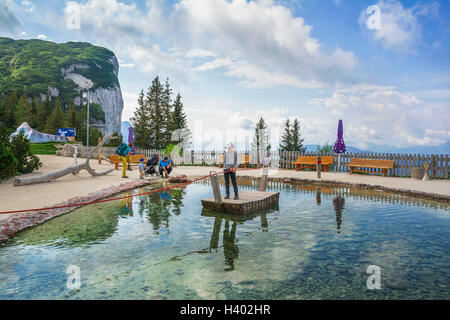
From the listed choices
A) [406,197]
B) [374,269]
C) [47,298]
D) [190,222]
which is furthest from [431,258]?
[406,197]

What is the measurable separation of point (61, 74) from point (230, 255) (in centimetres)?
15461

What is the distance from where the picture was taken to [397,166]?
1983 centimetres

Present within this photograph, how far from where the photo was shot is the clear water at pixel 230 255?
4066 millimetres

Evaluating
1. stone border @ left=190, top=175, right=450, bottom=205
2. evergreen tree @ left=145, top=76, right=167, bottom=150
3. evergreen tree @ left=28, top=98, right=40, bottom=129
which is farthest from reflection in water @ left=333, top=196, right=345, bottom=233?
evergreen tree @ left=28, top=98, right=40, bottom=129

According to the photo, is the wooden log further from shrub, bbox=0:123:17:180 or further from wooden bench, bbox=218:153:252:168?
shrub, bbox=0:123:17:180

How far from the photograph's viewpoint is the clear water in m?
4.07

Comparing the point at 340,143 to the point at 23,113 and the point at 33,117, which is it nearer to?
the point at 33,117

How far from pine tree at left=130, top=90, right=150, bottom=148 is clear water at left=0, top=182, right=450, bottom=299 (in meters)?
37.1

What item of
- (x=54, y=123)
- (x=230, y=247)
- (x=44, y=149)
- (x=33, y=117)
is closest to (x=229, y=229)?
(x=230, y=247)

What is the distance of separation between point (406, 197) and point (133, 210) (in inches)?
431

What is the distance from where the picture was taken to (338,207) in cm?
988

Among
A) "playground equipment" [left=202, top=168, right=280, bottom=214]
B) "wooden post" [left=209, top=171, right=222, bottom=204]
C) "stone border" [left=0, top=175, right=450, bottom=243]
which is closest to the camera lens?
"stone border" [left=0, top=175, right=450, bottom=243]

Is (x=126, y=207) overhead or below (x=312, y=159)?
below

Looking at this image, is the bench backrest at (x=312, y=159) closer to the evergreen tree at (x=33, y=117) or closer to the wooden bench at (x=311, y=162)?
the wooden bench at (x=311, y=162)
